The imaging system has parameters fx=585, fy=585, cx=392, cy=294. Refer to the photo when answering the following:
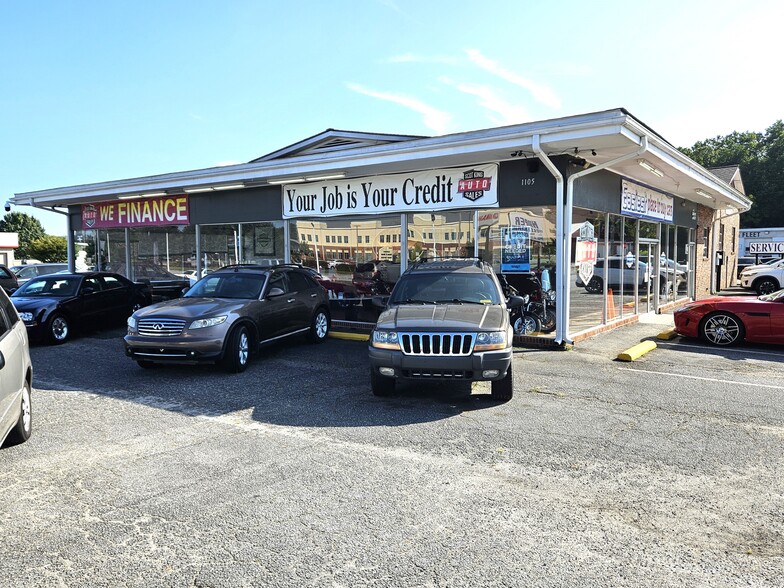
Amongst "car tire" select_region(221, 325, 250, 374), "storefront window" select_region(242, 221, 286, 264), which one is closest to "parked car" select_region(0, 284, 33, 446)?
"car tire" select_region(221, 325, 250, 374)

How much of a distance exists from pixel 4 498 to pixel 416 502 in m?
2.99

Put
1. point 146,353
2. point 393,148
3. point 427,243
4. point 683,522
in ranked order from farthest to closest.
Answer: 1. point 427,243
2. point 393,148
3. point 146,353
4. point 683,522

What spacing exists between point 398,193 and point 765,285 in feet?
69.6

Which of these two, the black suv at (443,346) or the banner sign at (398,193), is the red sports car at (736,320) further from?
the black suv at (443,346)

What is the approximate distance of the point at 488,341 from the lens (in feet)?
21.4

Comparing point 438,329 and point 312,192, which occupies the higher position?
point 312,192

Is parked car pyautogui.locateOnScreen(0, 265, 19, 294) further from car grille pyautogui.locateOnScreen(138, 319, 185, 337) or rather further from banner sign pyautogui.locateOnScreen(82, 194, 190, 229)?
car grille pyautogui.locateOnScreen(138, 319, 185, 337)

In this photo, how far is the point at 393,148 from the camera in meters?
11.3

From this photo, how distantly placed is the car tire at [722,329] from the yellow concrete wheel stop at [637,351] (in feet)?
3.55

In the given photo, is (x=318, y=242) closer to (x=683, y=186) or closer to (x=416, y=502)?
(x=683, y=186)

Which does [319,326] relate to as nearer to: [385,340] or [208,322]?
[208,322]

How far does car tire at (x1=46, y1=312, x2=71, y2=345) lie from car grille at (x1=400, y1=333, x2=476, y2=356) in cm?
849

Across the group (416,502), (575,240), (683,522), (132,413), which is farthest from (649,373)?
(132,413)

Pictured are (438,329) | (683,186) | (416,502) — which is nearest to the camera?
(416,502)
